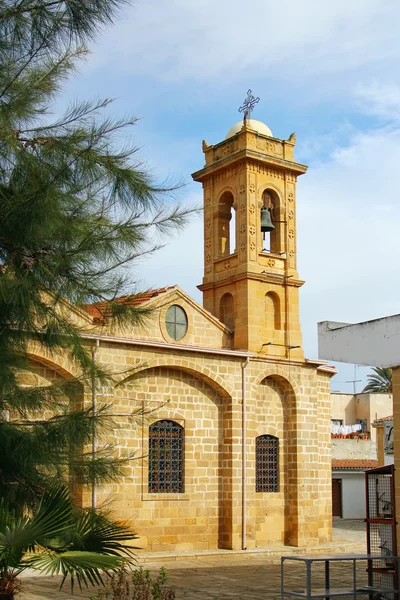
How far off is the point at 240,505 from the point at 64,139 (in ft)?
40.3

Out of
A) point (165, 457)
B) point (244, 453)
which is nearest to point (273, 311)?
point (244, 453)

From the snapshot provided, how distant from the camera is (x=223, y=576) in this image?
14547 mm

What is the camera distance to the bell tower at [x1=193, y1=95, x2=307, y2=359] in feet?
64.0

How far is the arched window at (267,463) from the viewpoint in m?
19.3

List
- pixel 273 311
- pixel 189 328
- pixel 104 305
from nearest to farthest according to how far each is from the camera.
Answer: pixel 104 305 → pixel 189 328 → pixel 273 311

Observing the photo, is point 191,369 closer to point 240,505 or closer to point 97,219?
point 240,505

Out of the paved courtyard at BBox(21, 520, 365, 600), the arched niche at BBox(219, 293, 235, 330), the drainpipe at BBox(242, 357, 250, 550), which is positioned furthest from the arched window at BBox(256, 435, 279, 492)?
the arched niche at BBox(219, 293, 235, 330)

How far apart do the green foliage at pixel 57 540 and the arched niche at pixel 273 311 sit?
12.7m

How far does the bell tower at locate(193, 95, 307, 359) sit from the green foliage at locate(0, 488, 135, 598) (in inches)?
469

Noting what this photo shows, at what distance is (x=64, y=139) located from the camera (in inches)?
313

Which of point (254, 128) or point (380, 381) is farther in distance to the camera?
point (380, 381)

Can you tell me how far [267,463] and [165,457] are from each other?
2909 mm

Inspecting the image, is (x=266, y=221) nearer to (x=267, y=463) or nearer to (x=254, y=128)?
(x=254, y=128)

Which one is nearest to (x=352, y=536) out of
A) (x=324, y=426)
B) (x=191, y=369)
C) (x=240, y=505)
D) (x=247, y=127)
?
(x=324, y=426)
